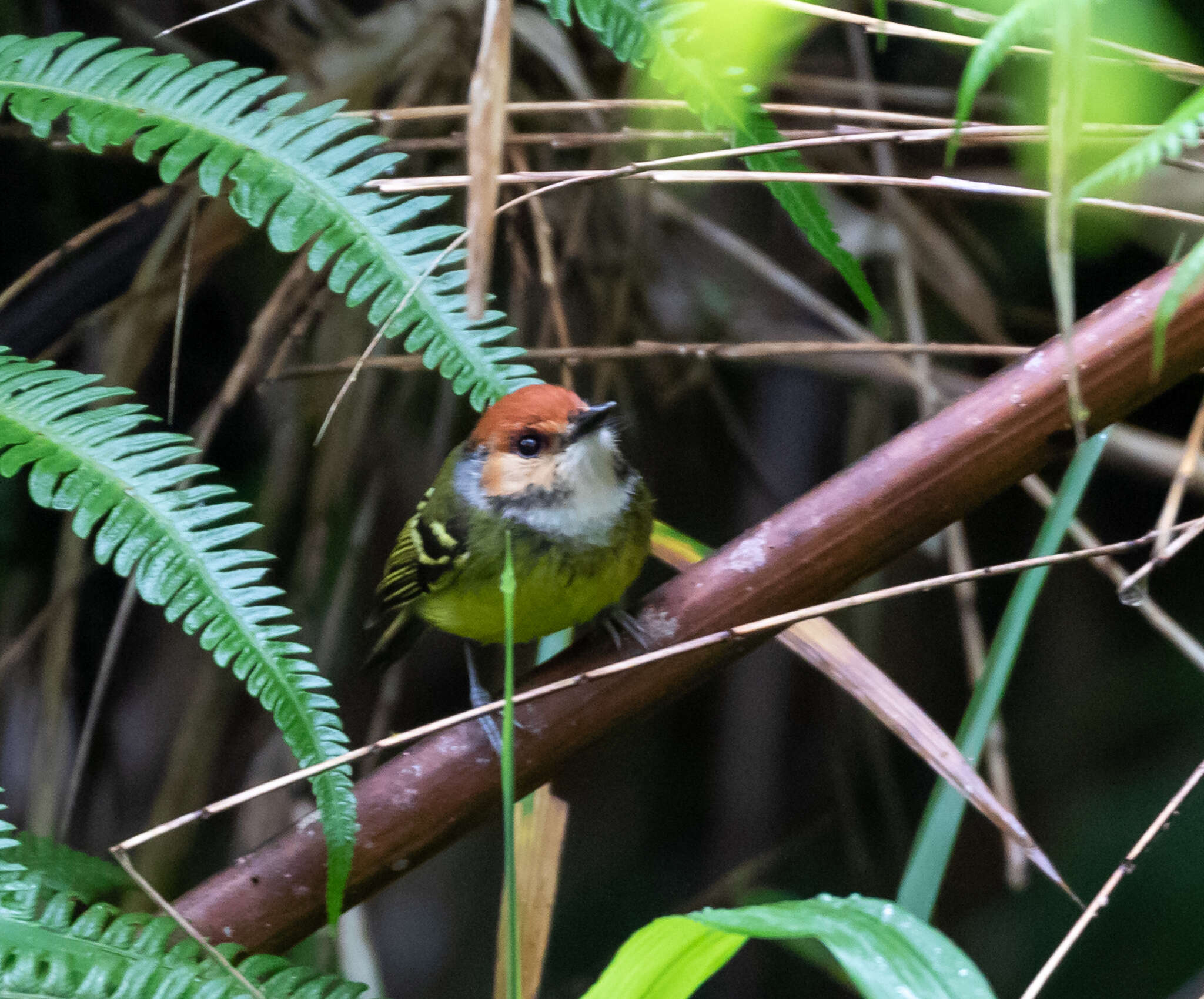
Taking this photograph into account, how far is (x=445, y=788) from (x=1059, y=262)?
817 mm

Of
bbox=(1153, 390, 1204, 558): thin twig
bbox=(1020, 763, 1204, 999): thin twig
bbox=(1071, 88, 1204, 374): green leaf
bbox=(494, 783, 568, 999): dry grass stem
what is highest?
bbox=(1071, 88, 1204, 374): green leaf

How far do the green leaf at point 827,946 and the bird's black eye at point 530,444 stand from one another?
92 cm

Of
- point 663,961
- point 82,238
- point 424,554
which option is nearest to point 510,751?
point 663,961

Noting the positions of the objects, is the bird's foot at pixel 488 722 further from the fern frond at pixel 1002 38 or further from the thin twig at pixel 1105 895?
the fern frond at pixel 1002 38

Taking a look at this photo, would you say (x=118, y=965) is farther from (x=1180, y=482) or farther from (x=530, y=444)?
(x=1180, y=482)

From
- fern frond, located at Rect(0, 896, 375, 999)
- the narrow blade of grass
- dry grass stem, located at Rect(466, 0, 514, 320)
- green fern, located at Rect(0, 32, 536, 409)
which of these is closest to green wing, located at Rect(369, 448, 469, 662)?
green fern, located at Rect(0, 32, 536, 409)

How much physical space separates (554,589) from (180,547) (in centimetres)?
69

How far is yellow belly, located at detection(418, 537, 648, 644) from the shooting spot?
1.61 metres

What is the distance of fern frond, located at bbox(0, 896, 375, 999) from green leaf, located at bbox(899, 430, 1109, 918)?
646 millimetres

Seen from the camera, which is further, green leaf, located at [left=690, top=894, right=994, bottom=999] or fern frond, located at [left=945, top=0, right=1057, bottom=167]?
green leaf, located at [left=690, top=894, right=994, bottom=999]

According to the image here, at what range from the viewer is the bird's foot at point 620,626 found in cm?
121

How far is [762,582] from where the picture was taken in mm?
1172

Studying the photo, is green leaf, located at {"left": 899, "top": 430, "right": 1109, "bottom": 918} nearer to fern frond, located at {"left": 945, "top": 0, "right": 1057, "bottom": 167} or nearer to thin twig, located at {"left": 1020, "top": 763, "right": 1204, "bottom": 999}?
thin twig, located at {"left": 1020, "top": 763, "right": 1204, "bottom": 999}

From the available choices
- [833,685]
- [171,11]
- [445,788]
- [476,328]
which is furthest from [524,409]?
[833,685]
